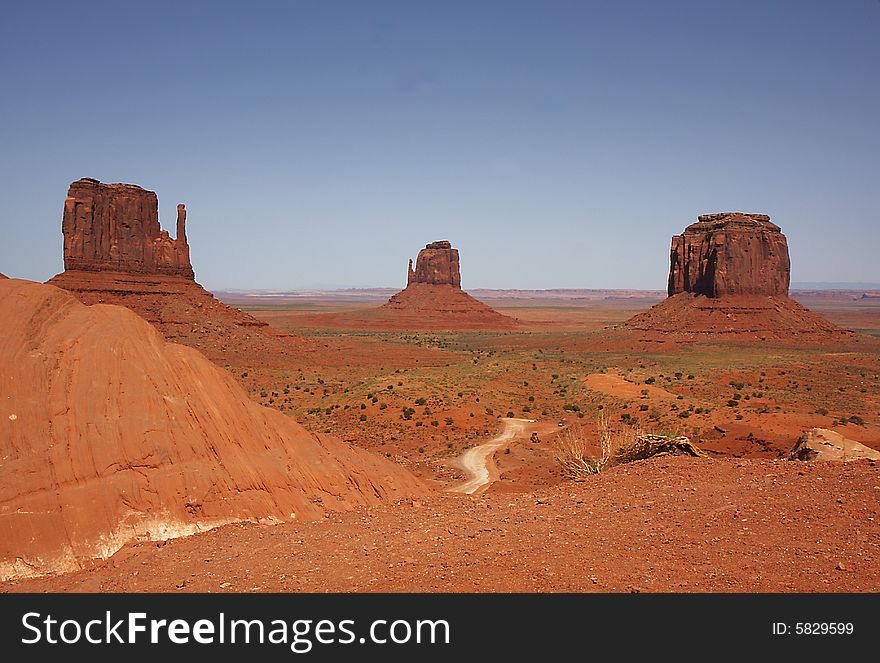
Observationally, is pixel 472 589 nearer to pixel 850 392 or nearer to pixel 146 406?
pixel 146 406

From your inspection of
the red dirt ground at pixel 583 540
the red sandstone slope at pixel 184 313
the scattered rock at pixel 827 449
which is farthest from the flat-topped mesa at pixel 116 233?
the scattered rock at pixel 827 449

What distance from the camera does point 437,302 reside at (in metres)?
154

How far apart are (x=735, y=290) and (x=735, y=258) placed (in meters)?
4.83

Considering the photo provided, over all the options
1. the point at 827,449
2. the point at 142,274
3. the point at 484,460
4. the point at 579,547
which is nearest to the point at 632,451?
the point at 827,449

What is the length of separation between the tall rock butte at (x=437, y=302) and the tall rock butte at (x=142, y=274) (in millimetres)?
66749

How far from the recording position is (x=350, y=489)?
1344 cm

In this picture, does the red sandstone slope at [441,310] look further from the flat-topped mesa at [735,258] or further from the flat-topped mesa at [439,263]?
the flat-topped mesa at [735,258]

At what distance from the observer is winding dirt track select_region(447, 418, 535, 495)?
22.8 metres

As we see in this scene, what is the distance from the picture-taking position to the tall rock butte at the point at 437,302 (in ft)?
470

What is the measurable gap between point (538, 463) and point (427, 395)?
16.6m

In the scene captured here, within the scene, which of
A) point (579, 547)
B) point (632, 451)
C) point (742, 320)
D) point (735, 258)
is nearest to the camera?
point (579, 547)

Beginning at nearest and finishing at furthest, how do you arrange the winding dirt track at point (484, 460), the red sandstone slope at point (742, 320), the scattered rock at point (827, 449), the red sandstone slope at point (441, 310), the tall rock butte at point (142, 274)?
the scattered rock at point (827, 449)
the winding dirt track at point (484, 460)
the tall rock butte at point (142, 274)
the red sandstone slope at point (742, 320)
the red sandstone slope at point (441, 310)

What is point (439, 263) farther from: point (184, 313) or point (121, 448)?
point (121, 448)

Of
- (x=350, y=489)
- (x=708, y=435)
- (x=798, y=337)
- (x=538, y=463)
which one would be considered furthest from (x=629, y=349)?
(x=350, y=489)
